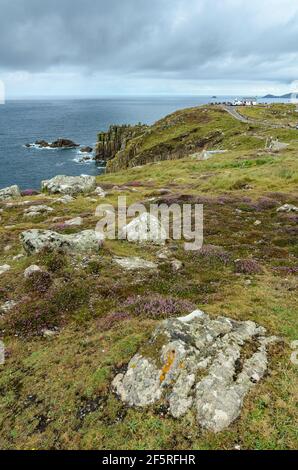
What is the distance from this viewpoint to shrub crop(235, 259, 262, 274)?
1898cm

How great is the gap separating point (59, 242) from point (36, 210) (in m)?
21.5

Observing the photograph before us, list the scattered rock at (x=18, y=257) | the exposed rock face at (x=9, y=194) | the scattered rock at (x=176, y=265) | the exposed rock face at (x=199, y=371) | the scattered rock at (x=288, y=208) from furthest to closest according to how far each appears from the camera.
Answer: the exposed rock face at (x=9, y=194)
the scattered rock at (x=288, y=208)
the scattered rock at (x=18, y=257)
the scattered rock at (x=176, y=265)
the exposed rock face at (x=199, y=371)

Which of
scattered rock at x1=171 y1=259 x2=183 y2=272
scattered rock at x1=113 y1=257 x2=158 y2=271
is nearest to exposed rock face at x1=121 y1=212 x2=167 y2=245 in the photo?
scattered rock at x1=113 y1=257 x2=158 y2=271

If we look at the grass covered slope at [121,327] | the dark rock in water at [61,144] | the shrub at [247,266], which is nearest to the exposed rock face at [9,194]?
the grass covered slope at [121,327]

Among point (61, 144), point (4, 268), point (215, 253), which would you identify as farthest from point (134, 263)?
point (61, 144)

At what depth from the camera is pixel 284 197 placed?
124 ft

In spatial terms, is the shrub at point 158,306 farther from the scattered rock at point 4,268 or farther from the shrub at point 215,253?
the scattered rock at point 4,268

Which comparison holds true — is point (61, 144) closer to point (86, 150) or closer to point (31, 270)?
point (86, 150)

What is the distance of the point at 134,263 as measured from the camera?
2011 centimetres

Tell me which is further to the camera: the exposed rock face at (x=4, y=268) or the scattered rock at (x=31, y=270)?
the exposed rock face at (x=4, y=268)

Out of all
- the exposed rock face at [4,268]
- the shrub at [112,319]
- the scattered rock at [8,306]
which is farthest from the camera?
the exposed rock face at [4,268]

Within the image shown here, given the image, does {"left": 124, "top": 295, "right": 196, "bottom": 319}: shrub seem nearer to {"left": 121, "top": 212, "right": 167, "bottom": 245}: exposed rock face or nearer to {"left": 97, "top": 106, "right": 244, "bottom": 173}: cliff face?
{"left": 121, "top": 212, "right": 167, "bottom": 245}: exposed rock face

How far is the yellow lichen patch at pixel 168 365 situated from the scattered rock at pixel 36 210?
32.4 metres

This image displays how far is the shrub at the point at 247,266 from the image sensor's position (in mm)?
18984
